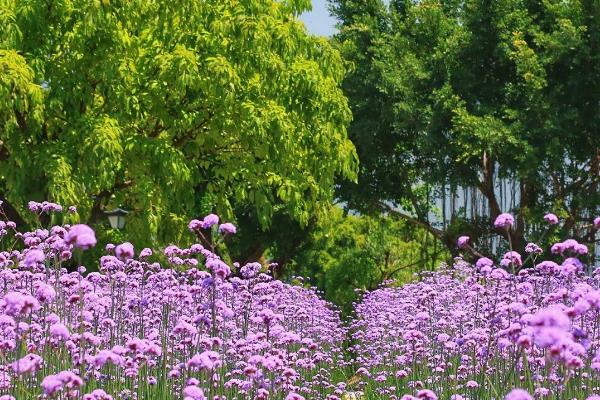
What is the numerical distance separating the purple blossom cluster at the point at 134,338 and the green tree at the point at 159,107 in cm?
610

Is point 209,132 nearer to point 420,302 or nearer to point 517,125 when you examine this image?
point 517,125

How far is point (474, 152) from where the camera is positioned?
2292 cm

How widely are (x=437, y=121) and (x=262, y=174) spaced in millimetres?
6814

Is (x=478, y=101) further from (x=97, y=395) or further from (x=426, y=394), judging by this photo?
(x=97, y=395)

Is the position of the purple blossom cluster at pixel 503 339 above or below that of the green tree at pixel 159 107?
below

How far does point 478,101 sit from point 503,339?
19021mm

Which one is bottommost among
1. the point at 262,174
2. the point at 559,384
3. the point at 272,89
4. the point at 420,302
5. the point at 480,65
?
the point at 559,384

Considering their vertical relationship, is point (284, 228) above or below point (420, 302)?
above

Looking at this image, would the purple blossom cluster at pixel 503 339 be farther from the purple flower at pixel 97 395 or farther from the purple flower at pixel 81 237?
the purple flower at pixel 81 237

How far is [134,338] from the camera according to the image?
6.42m

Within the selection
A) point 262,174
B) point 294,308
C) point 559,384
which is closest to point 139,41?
point 262,174

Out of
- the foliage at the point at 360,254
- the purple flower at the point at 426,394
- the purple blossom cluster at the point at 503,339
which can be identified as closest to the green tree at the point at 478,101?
the foliage at the point at 360,254

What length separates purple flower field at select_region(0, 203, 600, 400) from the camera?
562 cm

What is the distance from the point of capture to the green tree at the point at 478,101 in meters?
23.0
